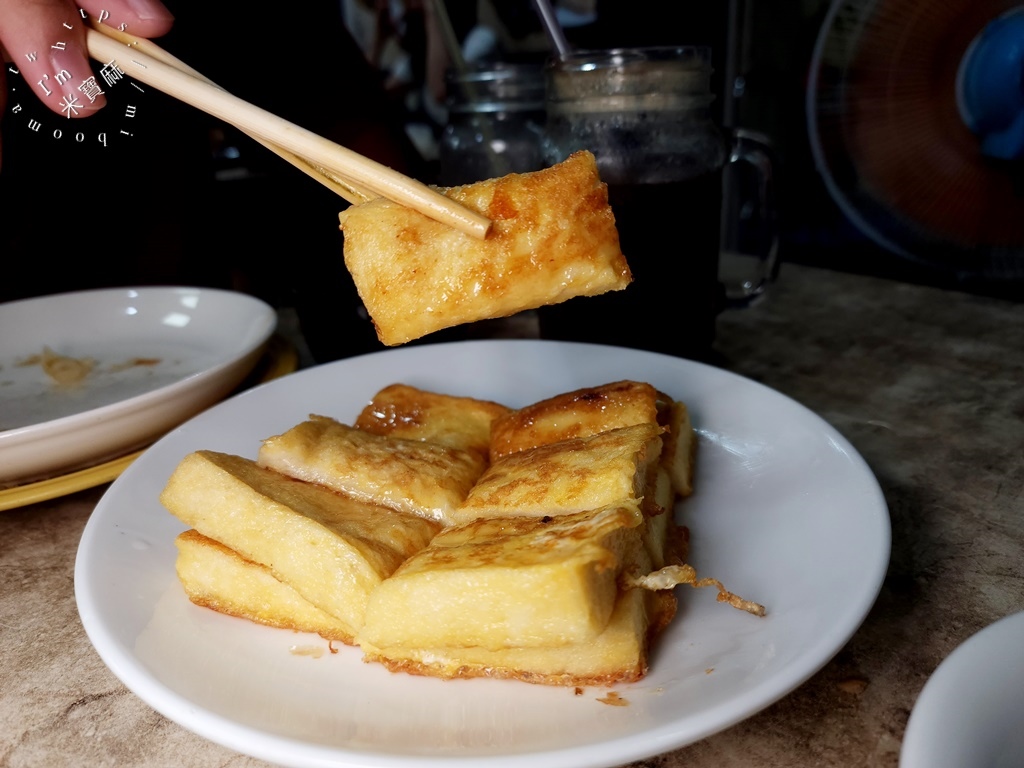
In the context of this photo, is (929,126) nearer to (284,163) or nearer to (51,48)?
(284,163)

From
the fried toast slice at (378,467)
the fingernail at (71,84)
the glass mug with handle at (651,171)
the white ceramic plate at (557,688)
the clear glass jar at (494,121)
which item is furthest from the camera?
the clear glass jar at (494,121)

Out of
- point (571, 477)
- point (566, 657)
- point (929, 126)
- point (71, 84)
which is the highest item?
point (71, 84)

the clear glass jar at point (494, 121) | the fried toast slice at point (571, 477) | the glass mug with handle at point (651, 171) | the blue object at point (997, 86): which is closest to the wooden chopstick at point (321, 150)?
the fried toast slice at point (571, 477)

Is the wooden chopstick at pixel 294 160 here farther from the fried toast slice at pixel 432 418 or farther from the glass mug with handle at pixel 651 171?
the glass mug with handle at pixel 651 171

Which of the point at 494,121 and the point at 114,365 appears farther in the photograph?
the point at 494,121

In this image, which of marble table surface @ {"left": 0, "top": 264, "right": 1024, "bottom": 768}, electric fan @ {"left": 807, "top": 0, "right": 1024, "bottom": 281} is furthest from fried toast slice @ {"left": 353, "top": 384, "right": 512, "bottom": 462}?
electric fan @ {"left": 807, "top": 0, "right": 1024, "bottom": 281}

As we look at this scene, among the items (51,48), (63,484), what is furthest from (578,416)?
(51,48)

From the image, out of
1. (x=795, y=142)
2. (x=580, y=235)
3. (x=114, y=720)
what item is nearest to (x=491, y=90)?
(x=580, y=235)

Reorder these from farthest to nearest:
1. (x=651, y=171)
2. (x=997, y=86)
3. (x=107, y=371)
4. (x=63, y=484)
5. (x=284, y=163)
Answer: (x=997, y=86), (x=107, y=371), (x=284, y=163), (x=651, y=171), (x=63, y=484)
